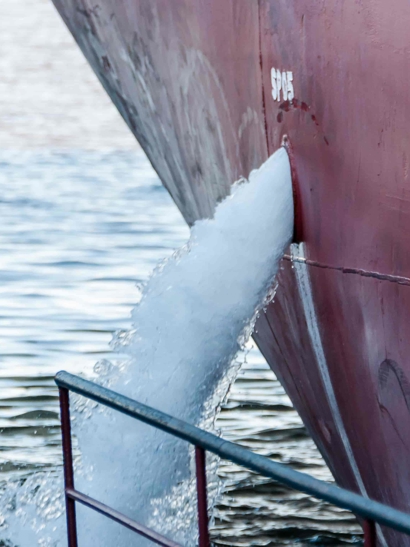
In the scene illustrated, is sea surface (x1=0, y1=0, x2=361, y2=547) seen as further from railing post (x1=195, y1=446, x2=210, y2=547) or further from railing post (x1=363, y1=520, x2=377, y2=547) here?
railing post (x1=363, y1=520, x2=377, y2=547)

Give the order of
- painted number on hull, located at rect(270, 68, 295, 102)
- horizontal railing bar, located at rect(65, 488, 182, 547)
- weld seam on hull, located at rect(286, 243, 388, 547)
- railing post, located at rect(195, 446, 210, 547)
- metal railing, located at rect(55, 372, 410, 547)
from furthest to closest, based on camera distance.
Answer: weld seam on hull, located at rect(286, 243, 388, 547)
painted number on hull, located at rect(270, 68, 295, 102)
horizontal railing bar, located at rect(65, 488, 182, 547)
railing post, located at rect(195, 446, 210, 547)
metal railing, located at rect(55, 372, 410, 547)

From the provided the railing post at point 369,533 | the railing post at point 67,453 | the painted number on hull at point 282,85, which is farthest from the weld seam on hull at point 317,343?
the railing post at point 369,533

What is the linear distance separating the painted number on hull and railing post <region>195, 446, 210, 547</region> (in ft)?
3.40

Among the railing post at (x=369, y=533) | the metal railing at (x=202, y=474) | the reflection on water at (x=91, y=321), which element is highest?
the reflection on water at (x=91, y=321)

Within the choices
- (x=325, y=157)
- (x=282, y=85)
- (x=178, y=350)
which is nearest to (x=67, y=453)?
(x=178, y=350)

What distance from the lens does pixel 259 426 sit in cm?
533

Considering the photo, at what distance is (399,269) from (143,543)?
1.04 metres

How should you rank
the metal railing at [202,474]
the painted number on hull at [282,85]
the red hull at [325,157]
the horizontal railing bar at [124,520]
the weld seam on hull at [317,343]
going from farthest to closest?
the weld seam on hull at [317,343] < the painted number on hull at [282,85] < the red hull at [325,157] < the horizontal railing bar at [124,520] < the metal railing at [202,474]

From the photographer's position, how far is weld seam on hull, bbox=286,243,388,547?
2676 millimetres

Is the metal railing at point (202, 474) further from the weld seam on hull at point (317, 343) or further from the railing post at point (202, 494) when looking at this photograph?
the weld seam on hull at point (317, 343)

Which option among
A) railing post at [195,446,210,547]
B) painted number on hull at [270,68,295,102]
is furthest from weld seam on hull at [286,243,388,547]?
railing post at [195,446,210,547]

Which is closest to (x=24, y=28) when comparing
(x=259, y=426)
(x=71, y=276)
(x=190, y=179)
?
(x=71, y=276)

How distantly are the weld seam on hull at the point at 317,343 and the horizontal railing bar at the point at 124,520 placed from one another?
32.1 inches

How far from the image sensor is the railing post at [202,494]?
1.82 m
